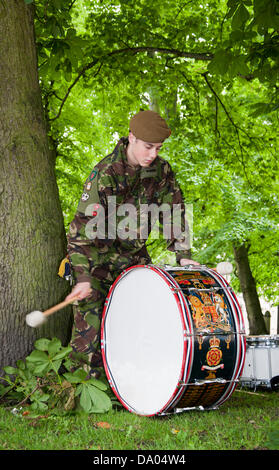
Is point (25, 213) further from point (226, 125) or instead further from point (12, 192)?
point (226, 125)

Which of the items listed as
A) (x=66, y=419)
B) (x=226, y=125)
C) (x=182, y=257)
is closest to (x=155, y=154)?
(x=182, y=257)

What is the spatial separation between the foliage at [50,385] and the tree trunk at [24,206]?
185 millimetres

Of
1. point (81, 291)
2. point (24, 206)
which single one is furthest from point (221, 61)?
point (81, 291)

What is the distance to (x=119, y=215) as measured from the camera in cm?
403

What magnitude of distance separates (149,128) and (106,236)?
0.91 meters

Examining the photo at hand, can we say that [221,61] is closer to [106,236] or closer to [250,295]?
[106,236]

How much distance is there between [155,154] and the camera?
150 inches

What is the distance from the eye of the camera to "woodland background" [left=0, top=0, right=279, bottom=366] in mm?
4012

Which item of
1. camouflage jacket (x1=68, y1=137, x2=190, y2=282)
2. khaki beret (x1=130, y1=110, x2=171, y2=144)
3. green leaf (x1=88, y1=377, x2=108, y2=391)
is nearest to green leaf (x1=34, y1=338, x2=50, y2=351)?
green leaf (x1=88, y1=377, x2=108, y2=391)

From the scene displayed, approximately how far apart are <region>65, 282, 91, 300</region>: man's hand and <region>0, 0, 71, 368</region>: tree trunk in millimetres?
494

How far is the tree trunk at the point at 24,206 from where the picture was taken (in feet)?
12.9

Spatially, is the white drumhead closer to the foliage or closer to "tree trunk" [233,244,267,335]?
the foliage
